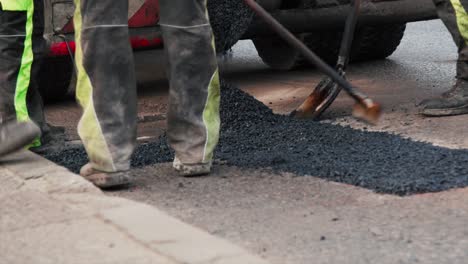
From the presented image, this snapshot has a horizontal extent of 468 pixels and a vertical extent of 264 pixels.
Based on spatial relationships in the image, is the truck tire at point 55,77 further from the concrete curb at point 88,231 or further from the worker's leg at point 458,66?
the concrete curb at point 88,231

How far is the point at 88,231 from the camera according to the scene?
3443 mm

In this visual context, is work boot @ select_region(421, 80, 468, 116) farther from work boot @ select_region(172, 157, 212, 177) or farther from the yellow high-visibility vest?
the yellow high-visibility vest

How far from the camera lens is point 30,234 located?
3482 millimetres

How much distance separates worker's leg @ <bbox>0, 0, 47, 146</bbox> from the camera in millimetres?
4590

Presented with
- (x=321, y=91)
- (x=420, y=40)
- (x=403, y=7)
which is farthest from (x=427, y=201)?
(x=420, y=40)

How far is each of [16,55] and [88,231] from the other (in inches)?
56.0

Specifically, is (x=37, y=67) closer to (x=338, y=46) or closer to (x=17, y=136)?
(x=17, y=136)

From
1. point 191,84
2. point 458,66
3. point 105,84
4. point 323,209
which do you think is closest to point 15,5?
point 105,84

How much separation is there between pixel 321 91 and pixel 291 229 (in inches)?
91.4

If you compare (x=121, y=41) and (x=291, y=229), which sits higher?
(x=121, y=41)

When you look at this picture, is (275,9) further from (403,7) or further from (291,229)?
(291,229)

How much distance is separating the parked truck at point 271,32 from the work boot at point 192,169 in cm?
153

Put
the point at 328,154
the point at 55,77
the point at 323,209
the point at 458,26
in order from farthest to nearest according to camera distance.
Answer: the point at 55,77, the point at 458,26, the point at 328,154, the point at 323,209

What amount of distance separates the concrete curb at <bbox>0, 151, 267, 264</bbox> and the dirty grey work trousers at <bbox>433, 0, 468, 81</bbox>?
231 centimetres
